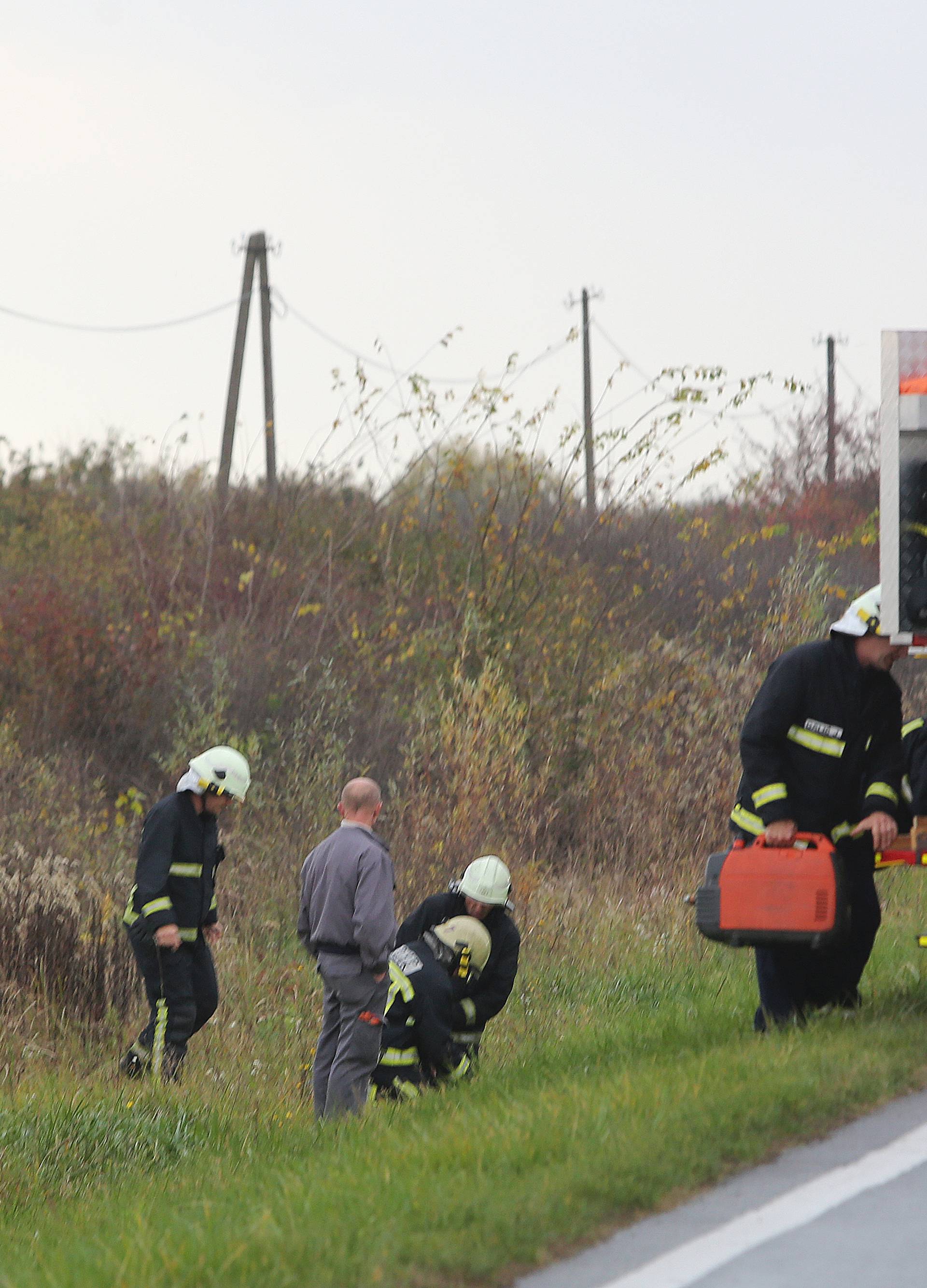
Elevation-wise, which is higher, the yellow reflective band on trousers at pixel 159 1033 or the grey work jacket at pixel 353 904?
the grey work jacket at pixel 353 904

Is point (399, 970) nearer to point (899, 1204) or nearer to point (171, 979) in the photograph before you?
point (171, 979)

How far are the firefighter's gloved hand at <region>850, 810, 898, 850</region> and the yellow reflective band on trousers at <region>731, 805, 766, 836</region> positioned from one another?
0.41 meters

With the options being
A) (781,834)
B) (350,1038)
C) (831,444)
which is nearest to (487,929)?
(350,1038)

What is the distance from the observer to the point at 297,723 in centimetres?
1414

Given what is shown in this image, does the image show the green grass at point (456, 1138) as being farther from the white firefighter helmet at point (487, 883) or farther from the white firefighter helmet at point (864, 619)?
the white firefighter helmet at point (864, 619)

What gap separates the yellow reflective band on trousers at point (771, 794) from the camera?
5.92 metres

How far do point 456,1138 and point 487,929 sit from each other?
2.53 m

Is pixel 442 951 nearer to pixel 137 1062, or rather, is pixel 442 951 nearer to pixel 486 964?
pixel 486 964

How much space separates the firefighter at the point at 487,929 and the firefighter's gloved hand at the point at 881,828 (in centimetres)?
171

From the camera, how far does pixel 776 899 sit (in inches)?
226

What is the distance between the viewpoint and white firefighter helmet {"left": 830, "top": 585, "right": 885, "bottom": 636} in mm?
5969

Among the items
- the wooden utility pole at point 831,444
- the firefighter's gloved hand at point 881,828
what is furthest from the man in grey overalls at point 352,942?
the wooden utility pole at point 831,444

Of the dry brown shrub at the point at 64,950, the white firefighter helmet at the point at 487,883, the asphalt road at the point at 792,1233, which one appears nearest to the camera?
the asphalt road at the point at 792,1233

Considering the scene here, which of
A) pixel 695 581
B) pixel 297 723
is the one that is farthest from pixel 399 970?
pixel 695 581
